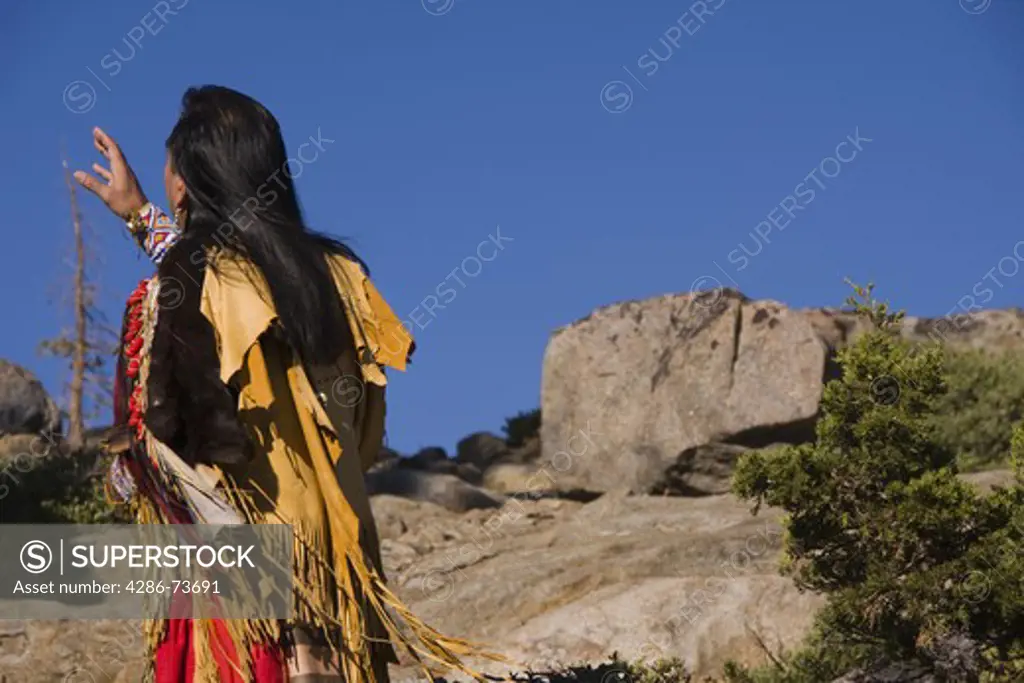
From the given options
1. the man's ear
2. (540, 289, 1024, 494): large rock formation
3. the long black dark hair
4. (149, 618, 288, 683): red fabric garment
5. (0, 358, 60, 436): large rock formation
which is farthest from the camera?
(0, 358, 60, 436): large rock formation

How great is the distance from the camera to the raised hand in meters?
5.27

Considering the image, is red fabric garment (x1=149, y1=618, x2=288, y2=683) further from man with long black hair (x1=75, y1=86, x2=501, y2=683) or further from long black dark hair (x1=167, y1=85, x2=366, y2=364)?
long black dark hair (x1=167, y1=85, x2=366, y2=364)

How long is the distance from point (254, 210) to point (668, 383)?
47.9 feet

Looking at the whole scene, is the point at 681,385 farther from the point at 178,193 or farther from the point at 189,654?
the point at 189,654

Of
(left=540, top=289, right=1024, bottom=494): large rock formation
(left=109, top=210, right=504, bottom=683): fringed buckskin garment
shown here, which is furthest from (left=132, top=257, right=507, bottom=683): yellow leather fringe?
(left=540, top=289, right=1024, bottom=494): large rock formation

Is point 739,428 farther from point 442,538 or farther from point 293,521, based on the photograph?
point 293,521

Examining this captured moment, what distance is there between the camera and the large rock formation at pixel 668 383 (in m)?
18.1

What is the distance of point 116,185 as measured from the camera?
17.3 ft

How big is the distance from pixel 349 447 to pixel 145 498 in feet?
1.83

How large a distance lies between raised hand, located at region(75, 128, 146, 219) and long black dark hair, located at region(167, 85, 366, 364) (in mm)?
556

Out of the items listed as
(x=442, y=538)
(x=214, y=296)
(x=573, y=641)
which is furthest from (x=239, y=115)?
(x=442, y=538)

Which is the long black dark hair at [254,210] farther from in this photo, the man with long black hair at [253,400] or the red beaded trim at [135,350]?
the red beaded trim at [135,350]

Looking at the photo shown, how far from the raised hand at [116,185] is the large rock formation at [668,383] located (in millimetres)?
13129

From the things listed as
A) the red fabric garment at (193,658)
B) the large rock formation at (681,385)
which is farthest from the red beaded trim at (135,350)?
the large rock formation at (681,385)
